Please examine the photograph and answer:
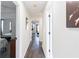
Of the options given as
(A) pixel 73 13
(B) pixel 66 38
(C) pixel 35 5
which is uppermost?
(C) pixel 35 5

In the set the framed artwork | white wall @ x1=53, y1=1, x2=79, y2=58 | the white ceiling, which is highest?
the white ceiling

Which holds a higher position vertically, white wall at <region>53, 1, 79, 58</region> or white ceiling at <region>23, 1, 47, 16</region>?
white ceiling at <region>23, 1, 47, 16</region>

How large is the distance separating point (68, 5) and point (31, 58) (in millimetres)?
3264

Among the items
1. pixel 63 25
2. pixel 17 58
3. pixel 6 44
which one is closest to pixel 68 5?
pixel 63 25

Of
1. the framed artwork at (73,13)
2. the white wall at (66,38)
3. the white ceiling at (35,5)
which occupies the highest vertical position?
the white ceiling at (35,5)

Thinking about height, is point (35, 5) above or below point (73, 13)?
above

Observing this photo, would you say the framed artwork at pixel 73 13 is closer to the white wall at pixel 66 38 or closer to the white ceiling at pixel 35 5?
the white wall at pixel 66 38

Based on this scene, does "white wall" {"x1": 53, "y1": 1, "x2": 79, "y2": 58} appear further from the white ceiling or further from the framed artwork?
the white ceiling

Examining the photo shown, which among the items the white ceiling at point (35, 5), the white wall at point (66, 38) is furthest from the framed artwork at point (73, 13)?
the white ceiling at point (35, 5)

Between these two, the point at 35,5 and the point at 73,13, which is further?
the point at 35,5

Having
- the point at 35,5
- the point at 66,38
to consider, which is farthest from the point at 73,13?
the point at 35,5

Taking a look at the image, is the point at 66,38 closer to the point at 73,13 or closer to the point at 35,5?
the point at 73,13

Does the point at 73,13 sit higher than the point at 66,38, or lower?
higher

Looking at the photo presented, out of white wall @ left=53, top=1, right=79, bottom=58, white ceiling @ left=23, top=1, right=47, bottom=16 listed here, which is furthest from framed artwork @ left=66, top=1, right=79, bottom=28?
white ceiling @ left=23, top=1, right=47, bottom=16
